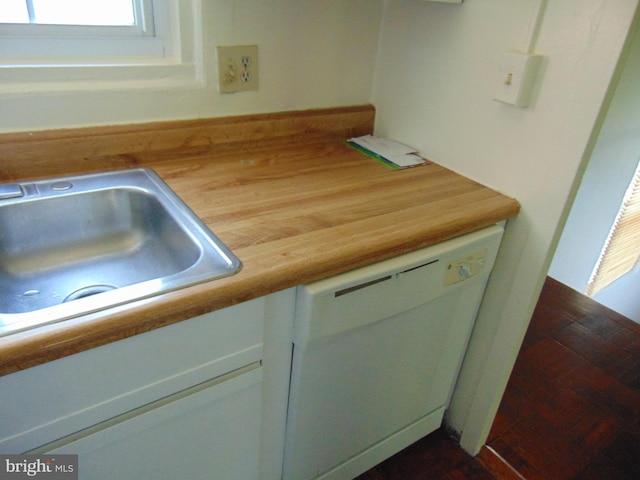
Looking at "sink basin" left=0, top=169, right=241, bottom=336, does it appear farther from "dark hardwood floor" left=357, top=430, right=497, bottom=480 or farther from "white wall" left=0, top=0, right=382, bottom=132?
"dark hardwood floor" left=357, top=430, right=497, bottom=480

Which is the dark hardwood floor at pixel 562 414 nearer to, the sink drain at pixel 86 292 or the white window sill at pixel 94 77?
the sink drain at pixel 86 292

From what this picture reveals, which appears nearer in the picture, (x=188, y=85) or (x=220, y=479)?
(x=220, y=479)

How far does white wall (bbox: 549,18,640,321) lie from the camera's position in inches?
87.4

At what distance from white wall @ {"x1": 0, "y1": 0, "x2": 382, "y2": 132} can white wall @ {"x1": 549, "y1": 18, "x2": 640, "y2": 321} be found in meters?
1.36

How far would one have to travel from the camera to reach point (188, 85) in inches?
45.6

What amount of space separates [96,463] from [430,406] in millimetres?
933

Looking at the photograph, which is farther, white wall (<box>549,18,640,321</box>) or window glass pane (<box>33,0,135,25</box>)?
white wall (<box>549,18,640,321</box>)

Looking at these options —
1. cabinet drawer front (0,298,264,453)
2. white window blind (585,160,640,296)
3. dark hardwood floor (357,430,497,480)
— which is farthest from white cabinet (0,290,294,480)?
white window blind (585,160,640,296)

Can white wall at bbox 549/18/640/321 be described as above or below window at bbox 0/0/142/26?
below

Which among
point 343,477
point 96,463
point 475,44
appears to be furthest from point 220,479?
point 475,44

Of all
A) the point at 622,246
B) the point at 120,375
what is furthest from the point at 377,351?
the point at 622,246

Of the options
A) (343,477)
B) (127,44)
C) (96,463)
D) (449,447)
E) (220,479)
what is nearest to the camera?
(96,463)

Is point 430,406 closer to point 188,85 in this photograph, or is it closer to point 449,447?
point 449,447

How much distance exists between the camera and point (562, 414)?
1.71 metres
